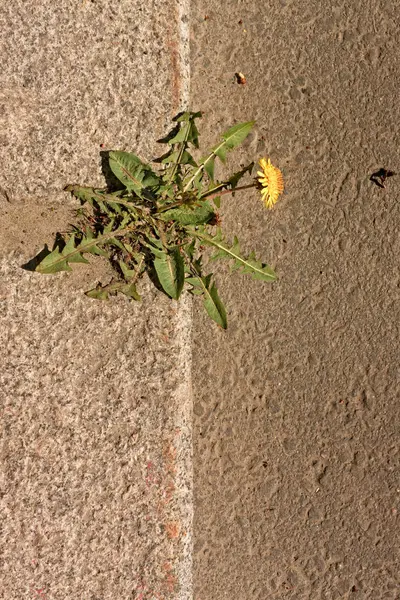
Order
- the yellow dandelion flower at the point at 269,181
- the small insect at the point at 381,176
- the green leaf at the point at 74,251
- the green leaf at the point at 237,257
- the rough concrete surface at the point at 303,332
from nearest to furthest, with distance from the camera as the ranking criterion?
1. the green leaf at the point at 74,251
2. the yellow dandelion flower at the point at 269,181
3. the green leaf at the point at 237,257
4. the rough concrete surface at the point at 303,332
5. the small insect at the point at 381,176

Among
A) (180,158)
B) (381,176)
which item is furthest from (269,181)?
(381,176)

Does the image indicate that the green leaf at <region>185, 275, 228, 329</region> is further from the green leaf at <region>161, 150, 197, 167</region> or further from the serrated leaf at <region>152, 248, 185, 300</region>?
the green leaf at <region>161, 150, 197, 167</region>

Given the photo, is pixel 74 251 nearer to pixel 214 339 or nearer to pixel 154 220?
pixel 154 220

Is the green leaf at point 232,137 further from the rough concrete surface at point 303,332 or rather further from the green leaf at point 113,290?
the green leaf at point 113,290

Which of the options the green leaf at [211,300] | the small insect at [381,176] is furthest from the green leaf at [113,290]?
the small insect at [381,176]

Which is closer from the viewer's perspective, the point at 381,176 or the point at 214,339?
the point at 214,339

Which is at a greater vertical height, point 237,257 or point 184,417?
point 237,257
